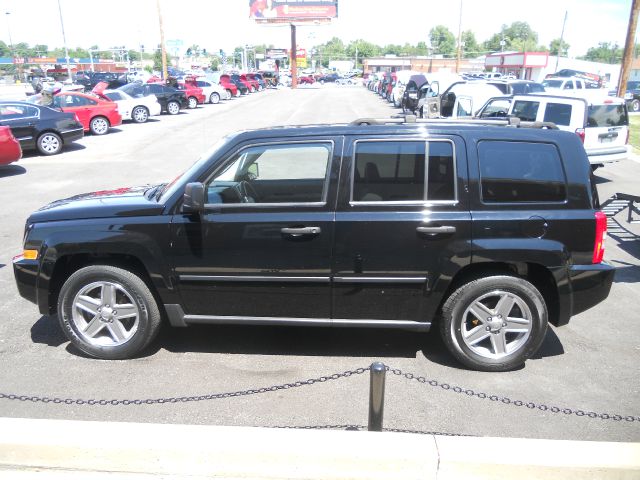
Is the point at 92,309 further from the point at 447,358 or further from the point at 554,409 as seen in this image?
the point at 554,409

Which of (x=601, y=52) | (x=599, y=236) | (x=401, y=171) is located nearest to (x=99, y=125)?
(x=401, y=171)

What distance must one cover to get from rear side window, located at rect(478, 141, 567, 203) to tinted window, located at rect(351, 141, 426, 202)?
46cm

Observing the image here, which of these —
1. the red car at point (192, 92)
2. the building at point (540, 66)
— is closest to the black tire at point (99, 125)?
the red car at point (192, 92)

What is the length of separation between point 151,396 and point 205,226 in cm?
125

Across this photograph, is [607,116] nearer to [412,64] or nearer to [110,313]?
[110,313]

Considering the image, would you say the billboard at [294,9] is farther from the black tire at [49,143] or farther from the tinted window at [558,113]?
the tinted window at [558,113]

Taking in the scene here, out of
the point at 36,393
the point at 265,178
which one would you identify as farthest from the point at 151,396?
the point at 265,178

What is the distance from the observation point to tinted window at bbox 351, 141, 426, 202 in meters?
4.04

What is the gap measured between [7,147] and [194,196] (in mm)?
10297

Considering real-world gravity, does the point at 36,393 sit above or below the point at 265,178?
below

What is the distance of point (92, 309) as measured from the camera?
4.29 metres

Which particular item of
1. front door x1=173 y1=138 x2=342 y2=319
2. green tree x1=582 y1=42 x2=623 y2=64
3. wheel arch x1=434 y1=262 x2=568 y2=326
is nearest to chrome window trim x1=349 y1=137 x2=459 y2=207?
front door x1=173 y1=138 x2=342 y2=319

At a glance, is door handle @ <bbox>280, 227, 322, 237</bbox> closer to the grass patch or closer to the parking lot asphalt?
the parking lot asphalt

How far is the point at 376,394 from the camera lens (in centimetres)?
297
